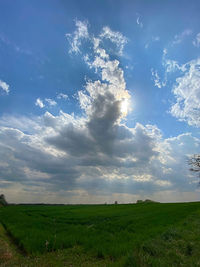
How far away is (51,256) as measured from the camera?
7.71m

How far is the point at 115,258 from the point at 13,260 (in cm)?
432

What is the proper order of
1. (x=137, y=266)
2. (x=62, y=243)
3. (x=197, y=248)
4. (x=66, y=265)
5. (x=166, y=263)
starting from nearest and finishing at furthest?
(x=137, y=266) → (x=166, y=263) → (x=66, y=265) → (x=197, y=248) → (x=62, y=243)

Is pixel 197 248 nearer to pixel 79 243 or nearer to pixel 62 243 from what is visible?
pixel 79 243

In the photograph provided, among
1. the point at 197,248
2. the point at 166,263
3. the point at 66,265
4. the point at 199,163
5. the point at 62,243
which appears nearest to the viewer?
the point at 166,263

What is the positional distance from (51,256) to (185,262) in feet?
17.9

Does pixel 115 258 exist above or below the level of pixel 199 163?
below

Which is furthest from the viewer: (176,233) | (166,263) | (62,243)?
(176,233)

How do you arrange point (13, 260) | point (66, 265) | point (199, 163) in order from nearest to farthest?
1. point (66, 265)
2. point (13, 260)
3. point (199, 163)

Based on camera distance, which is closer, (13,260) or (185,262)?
(185,262)

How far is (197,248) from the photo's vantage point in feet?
26.6

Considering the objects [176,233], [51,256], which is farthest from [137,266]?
[176,233]

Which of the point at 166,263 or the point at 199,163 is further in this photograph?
the point at 199,163

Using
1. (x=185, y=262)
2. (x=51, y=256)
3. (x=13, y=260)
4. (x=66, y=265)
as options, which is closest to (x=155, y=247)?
(x=185, y=262)

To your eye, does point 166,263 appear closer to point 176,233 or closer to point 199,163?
point 176,233
